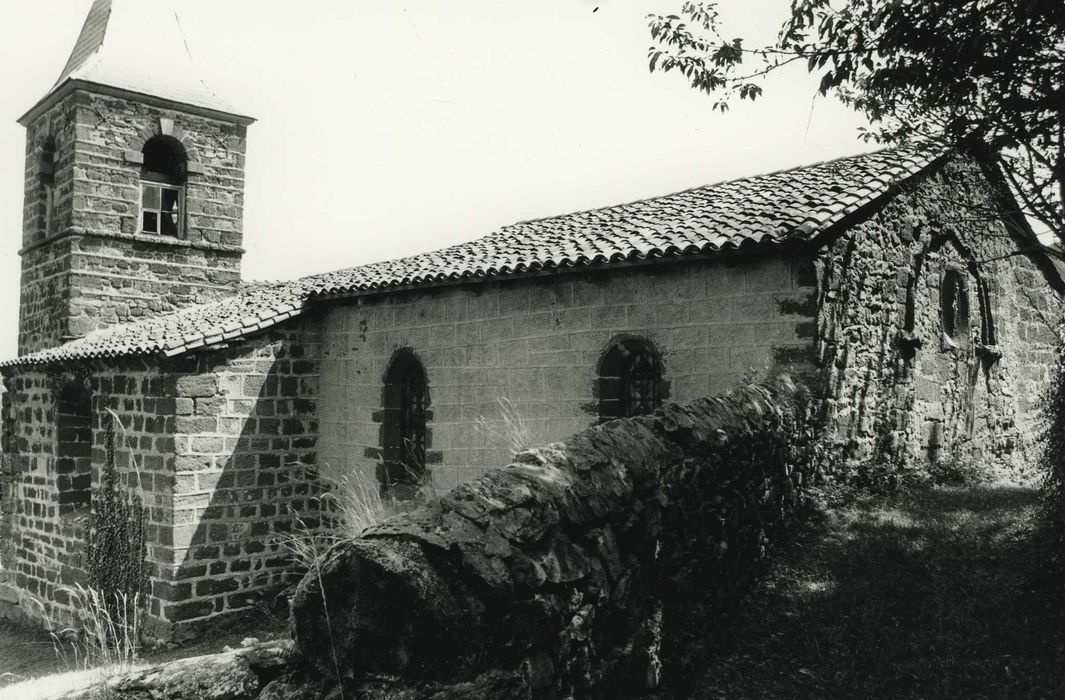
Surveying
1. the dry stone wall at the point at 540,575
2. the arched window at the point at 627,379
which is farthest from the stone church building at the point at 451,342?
the dry stone wall at the point at 540,575

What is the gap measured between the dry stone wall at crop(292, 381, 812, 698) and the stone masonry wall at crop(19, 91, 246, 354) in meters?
12.6

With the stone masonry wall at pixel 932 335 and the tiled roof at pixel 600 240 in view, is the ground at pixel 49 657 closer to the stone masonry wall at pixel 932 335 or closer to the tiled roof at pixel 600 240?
the tiled roof at pixel 600 240

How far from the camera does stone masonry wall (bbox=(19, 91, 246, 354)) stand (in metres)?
14.5

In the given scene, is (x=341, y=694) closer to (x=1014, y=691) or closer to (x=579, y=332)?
(x=1014, y=691)

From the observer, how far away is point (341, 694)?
2.85 meters

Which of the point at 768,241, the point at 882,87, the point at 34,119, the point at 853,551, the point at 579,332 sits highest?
the point at 34,119

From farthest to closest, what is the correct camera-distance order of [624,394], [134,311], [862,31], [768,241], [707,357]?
1. [134,311]
2. [624,394]
3. [707,357]
4. [768,241]
5. [862,31]

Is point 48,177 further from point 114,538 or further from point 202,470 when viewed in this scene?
point 202,470

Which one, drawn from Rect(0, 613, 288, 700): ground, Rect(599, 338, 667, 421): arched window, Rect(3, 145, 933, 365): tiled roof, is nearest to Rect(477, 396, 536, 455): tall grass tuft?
Rect(599, 338, 667, 421): arched window

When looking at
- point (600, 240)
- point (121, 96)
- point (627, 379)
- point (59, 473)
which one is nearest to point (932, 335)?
point (627, 379)

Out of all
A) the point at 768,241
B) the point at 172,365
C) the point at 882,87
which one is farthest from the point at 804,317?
the point at 172,365

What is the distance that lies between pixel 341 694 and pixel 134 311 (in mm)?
13951

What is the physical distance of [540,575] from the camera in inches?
128

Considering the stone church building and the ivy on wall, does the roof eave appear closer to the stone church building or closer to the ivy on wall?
the stone church building
